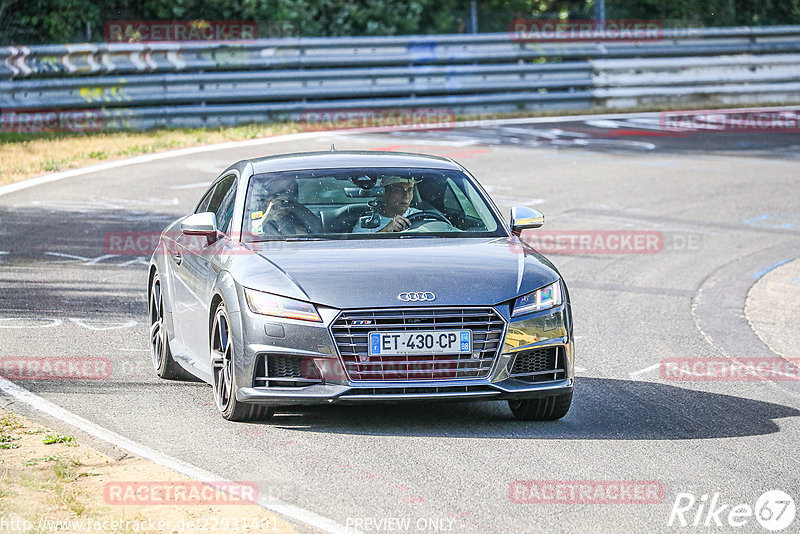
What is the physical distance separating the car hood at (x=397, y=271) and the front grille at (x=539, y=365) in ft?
1.13

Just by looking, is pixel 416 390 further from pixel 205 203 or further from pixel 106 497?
pixel 205 203

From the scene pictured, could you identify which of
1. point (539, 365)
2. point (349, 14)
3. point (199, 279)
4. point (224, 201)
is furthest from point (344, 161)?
point (349, 14)

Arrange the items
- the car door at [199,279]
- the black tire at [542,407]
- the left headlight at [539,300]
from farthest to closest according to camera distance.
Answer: the car door at [199,279]
the black tire at [542,407]
the left headlight at [539,300]

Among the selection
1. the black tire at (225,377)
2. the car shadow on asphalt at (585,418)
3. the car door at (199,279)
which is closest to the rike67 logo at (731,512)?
the car shadow on asphalt at (585,418)

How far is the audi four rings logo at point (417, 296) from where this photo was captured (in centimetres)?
686

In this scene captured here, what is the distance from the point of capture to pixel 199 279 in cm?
790

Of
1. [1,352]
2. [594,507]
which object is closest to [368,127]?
[1,352]

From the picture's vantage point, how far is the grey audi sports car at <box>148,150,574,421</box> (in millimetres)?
6852

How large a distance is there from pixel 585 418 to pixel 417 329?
1.31m

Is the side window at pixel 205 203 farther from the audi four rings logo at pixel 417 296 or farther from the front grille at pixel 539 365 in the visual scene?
the front grille at pixel 539 365

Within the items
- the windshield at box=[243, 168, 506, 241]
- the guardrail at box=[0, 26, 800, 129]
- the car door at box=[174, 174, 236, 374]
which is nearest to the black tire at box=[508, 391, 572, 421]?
the windshield at box=[243, 168, 506, 241]

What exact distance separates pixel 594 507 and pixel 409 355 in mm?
1455

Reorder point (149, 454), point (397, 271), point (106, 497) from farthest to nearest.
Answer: point (397, 271) < point (149, 454) < point (106, 497)

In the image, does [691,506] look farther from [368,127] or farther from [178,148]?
[368,127]
